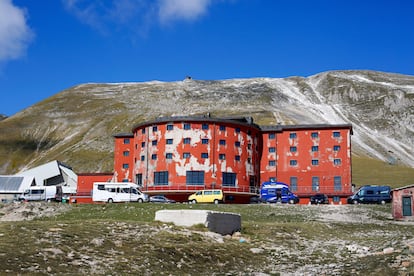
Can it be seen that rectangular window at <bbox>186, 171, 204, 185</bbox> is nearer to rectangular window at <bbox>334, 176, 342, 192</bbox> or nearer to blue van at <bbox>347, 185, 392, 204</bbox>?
rectangular window at <bbox>334, 176, 342, 192</bbox>

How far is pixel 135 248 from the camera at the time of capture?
22812 mm

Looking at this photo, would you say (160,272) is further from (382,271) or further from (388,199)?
(388,199)

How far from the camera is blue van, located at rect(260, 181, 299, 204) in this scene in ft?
216

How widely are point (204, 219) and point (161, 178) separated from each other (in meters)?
45.1

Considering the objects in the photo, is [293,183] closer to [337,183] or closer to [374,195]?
[337,183]

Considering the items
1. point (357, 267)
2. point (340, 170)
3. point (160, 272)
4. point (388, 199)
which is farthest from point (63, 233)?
point (340, 170)

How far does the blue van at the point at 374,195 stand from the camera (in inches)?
2379

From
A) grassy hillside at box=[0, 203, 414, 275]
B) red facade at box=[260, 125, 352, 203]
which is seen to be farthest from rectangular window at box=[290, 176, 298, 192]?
grassy hillside at box=[0, 203, 414, 275]

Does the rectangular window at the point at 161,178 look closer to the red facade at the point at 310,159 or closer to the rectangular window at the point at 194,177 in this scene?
the rectangular window at the point at 194,177

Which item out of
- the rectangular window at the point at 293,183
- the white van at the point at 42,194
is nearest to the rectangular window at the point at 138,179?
the white van at the point at 42,194

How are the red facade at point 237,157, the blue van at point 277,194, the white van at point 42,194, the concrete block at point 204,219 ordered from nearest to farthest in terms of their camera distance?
the concrete block at point 204,219
the blue van at point 277,194
the white van at point 42,194
the red facade at point 237,157

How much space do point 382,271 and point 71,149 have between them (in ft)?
507

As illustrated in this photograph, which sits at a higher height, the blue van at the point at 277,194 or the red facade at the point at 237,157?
the red facade at the point at 237,157

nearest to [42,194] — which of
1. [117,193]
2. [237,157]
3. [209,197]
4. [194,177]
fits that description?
[117,193]
